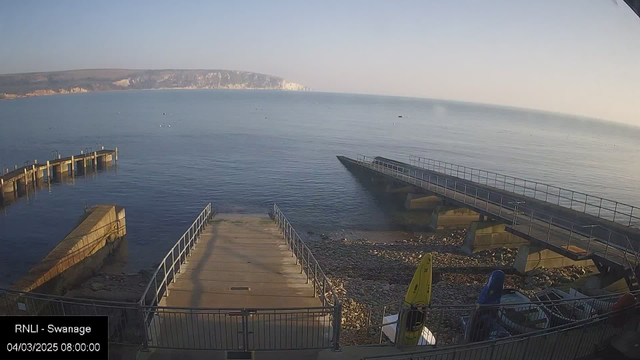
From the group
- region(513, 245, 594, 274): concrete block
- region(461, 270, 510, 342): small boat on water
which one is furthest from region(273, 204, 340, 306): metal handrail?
region(513, 245, 594, 274): concrete block

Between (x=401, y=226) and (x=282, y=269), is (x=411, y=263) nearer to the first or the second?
(x=401, y=226)

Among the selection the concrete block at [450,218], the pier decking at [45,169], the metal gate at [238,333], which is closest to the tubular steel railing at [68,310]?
the metal gate at [238,333]

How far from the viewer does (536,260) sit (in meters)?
20.0

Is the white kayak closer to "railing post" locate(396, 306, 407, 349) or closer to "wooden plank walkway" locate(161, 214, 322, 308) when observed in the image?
"railing post" locate(396, 306, 407, 349)

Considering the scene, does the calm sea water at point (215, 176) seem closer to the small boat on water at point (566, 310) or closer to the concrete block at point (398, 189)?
the concrete block at point (398, 189)

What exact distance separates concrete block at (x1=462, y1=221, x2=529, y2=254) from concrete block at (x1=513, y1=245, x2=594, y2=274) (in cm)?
335

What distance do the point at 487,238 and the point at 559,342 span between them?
58.2 ft

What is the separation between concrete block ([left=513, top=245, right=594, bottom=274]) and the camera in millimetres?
19891

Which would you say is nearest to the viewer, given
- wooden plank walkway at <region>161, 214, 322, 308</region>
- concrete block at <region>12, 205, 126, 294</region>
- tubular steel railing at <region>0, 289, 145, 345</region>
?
wooden plank walkway at <region>161, 214, 322, 308</region>

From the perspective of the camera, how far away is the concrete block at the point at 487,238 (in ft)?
78.1

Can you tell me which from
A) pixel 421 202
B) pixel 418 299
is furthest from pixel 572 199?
pixel 418 299

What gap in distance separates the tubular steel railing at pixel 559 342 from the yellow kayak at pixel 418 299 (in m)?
0.81
